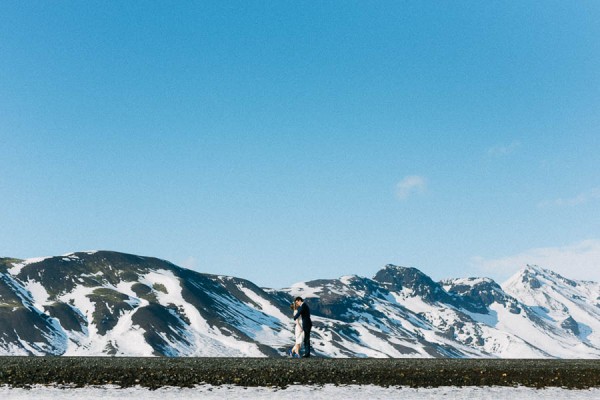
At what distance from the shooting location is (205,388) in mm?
21703

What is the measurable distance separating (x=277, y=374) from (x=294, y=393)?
274cm

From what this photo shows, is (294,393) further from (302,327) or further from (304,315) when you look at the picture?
(304,315)

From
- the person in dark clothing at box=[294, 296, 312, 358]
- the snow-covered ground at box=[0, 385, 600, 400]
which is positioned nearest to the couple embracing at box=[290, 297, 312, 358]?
the person in dark clothing at box=[294, 296, 312, 358]

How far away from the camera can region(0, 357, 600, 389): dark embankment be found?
22766 mm

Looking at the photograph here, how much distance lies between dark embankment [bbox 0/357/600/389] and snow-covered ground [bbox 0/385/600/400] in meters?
0.74

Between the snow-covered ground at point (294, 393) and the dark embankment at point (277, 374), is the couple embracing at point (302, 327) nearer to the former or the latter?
the dark embankment at point (277, 374)

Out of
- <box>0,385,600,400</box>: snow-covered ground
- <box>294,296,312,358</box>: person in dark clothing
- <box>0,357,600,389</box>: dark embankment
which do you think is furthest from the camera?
<box>294,296,312,358</box>: person in dark clothing

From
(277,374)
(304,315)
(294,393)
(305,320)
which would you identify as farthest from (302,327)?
(294,393)

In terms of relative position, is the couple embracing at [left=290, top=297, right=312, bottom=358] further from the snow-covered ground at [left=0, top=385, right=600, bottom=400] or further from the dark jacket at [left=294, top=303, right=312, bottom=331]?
the snow-covered ground at [left=0, top=385, right=600, bottom=400]

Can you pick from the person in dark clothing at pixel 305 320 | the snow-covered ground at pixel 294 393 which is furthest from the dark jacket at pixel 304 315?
the snow-covered ground at pixel 294 393

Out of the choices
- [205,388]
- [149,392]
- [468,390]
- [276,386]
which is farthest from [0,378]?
[468,390]

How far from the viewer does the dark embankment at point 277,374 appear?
22766 mm

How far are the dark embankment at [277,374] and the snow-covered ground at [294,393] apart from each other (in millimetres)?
744

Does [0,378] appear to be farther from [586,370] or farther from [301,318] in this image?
[586,370]
